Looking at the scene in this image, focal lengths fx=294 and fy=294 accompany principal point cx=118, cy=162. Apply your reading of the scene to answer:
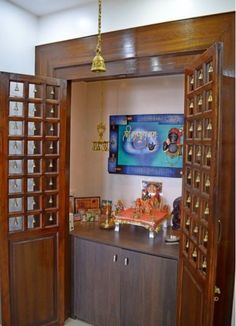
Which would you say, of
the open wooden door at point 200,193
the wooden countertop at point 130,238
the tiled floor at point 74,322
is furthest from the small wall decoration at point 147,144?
the tiled floor at point 74,322

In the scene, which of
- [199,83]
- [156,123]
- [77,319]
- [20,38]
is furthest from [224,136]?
[77,319]

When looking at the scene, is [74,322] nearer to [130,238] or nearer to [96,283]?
[96,283]

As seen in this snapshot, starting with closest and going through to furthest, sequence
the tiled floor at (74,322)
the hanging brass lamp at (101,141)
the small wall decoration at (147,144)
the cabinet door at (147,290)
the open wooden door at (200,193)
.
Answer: the open wooden door at (200,193) < the cabinet door at (147,290) < the tiled floor at (74,322) < the small wall decoration at (147,144) < the hanging brass lamp at (101,141)

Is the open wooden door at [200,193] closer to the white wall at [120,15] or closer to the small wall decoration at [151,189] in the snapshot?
the white wall at [120,15]

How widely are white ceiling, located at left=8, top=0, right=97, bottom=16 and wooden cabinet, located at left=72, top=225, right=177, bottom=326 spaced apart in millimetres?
1918

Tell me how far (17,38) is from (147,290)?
7.43 feet

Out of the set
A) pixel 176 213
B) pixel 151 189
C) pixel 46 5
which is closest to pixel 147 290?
pixel 176 213

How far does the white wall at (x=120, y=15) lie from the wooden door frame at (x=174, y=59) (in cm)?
4

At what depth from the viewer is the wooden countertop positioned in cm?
227

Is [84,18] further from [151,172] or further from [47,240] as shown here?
[47,240]

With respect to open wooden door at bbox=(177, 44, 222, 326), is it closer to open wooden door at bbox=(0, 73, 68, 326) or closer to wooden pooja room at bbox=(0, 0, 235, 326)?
wooden pooja room at bbox=(0, 0, 235, 326)

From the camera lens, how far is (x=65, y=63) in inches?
95.3

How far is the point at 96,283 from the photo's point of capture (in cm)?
253

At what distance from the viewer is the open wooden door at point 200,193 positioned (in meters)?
1.48
